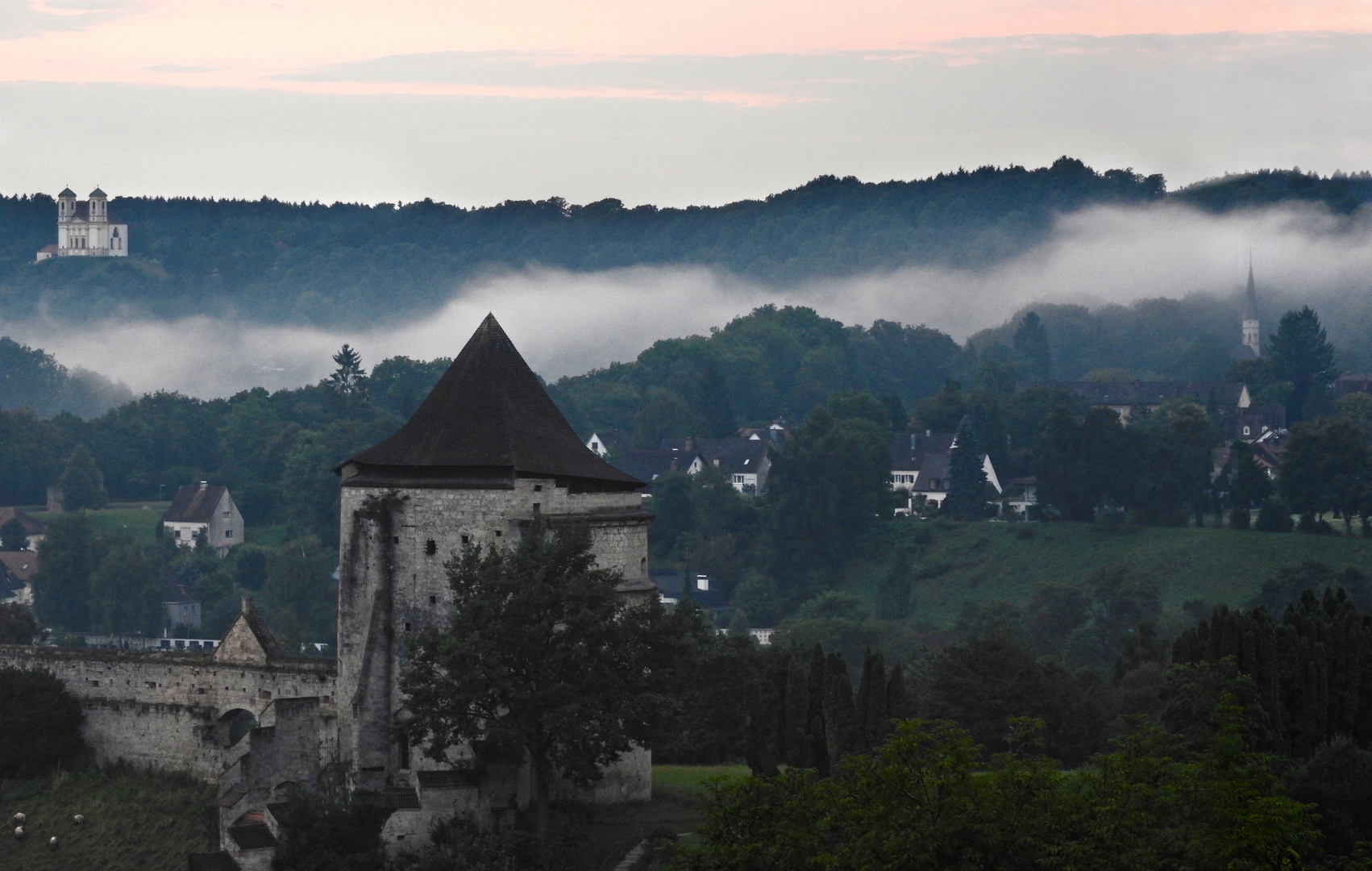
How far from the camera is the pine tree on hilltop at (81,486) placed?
141000mm

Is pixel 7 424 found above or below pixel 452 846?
above

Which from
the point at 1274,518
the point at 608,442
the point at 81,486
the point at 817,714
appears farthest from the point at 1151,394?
the point at 817,714

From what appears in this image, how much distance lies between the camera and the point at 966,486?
126188 mm

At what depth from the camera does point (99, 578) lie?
115625mm

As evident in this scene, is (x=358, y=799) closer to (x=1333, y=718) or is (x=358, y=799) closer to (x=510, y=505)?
(x=510, y=505)

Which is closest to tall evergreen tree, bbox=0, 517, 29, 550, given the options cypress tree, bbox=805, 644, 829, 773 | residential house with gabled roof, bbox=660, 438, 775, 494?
residential house with gabled roof, bbox=660, 438, 775, 494

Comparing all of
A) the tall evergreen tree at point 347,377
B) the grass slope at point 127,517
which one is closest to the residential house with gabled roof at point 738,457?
the tall evergreen tree at point 347,377

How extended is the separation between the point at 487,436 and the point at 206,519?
9003 centimetres

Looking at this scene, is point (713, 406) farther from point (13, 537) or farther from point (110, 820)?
point (110, 820)

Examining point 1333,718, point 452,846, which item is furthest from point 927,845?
point 1333,718

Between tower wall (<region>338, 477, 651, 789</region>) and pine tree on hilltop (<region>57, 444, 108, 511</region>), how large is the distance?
9529cm

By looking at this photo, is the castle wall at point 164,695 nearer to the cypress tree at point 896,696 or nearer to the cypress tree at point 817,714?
the cypress tree at point 817,714

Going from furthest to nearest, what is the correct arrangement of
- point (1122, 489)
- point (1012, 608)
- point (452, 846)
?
point (1122, 489) → point (1012, 608) → point (452, 846)

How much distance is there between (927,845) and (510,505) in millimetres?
15274
